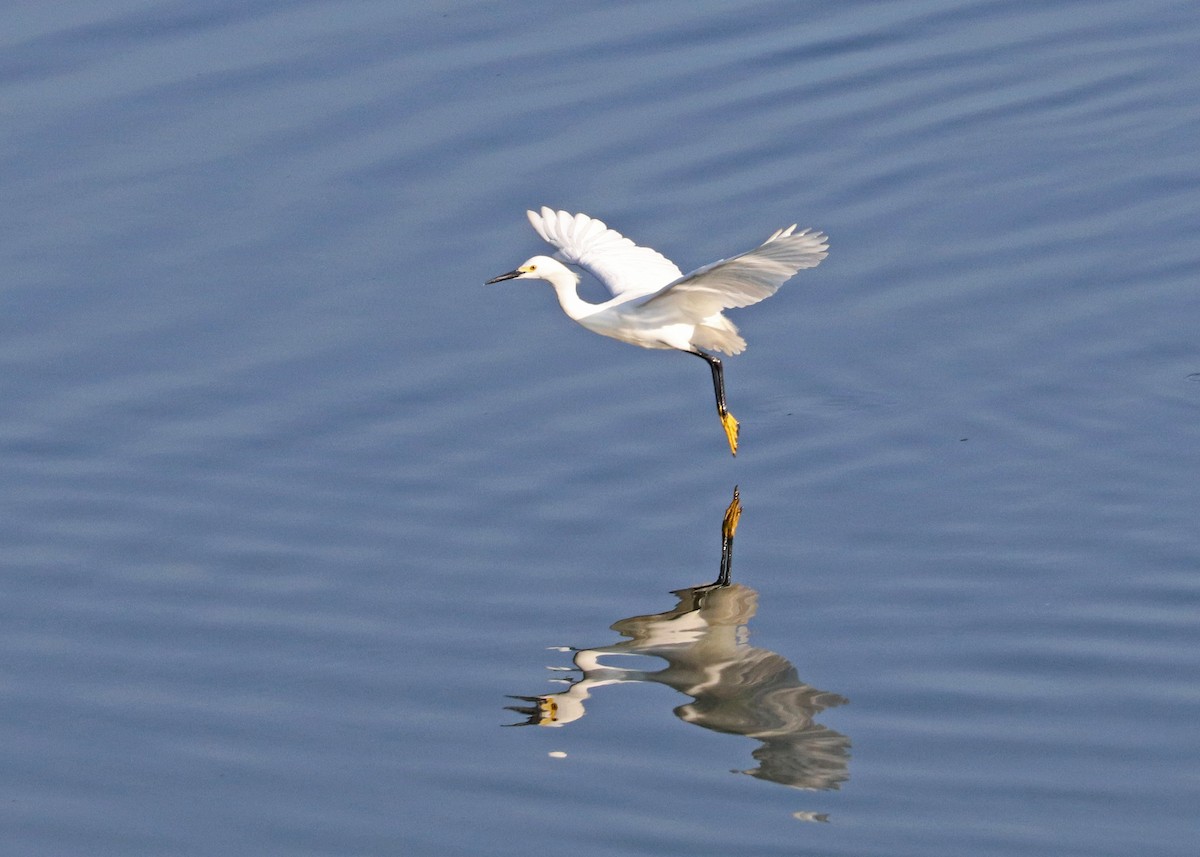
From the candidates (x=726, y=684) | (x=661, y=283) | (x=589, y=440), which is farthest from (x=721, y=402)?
(x=726, y=684)

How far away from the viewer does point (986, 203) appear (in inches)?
515

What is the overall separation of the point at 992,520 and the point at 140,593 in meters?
4.03

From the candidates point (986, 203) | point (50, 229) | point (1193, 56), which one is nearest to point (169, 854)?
point (50, 229)

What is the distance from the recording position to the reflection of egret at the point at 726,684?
26.3ft

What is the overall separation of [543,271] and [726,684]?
321 centimetres

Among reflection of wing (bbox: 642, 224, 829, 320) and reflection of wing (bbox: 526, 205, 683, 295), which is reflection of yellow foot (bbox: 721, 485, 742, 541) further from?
reflection of wing (bbox: 526, 205, 683, 295)

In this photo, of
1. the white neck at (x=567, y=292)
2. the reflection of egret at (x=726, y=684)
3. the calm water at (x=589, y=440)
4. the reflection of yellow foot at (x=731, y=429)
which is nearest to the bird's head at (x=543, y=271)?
the white neck at (x=567, y=292)

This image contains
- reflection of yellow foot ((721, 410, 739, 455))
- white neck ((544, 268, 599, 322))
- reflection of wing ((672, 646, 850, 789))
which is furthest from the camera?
white neck ((544, 268, 599, 322))

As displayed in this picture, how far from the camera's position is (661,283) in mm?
11359

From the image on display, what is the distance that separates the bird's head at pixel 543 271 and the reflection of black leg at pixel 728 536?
5.36 ft

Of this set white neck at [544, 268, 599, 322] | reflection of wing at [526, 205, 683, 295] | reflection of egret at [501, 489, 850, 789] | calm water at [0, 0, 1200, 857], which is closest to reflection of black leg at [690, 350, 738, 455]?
calm water at [0, 0, 1200, 857]

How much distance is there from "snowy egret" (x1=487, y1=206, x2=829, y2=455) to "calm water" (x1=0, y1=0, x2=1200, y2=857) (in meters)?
0.44

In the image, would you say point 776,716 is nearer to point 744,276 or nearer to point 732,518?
point 732,518

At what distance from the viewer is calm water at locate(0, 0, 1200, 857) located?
7941 mm
